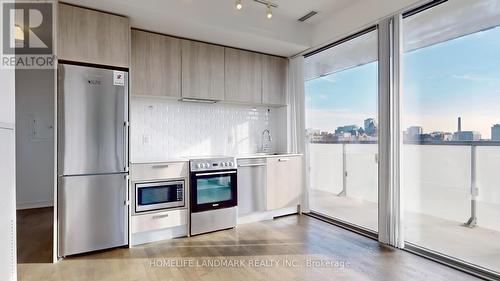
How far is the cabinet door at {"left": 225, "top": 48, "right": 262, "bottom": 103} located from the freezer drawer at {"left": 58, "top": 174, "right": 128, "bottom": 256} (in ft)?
6.37

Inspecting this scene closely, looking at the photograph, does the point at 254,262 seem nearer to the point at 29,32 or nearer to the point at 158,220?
the point at 158,220

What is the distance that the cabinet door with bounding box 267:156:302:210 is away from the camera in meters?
3.97

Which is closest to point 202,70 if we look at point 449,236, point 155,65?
point 155,65

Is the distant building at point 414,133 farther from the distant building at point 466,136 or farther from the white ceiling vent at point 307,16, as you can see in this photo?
the white ceiling vent at point 307,16

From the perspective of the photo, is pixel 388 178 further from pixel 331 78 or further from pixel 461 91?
pixel 331 78

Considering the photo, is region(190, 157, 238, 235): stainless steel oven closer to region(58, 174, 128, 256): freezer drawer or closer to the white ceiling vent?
region(58, 174, 128, 256): freezer drawer

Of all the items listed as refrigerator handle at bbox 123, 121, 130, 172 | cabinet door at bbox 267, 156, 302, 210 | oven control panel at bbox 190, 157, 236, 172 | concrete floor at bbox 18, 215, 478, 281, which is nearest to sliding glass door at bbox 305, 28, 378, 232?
cabinet door at bbox 267, 156, 302, 210

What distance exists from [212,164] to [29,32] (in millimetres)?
2934

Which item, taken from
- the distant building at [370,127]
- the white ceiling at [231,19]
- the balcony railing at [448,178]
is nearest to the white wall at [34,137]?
the white ceiling at [231,19]

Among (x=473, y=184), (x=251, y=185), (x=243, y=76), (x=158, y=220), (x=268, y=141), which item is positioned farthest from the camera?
(x=268, y=141)

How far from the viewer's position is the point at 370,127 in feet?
11.2

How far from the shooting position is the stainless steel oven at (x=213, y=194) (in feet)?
11.0

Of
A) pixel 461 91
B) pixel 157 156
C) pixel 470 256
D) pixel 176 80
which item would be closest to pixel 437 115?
pixel 461 91

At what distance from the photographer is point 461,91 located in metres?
2.52
